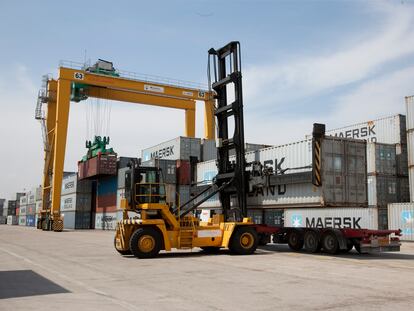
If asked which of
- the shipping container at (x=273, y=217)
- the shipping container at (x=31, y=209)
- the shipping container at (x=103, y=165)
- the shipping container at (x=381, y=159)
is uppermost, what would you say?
the shipping container at (x=103, y=165)

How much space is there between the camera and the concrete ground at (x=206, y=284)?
7.42 metres

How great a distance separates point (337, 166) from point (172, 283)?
913 centimetres

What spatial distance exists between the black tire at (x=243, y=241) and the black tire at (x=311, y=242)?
2266 mm

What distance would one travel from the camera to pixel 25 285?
30.7 feet

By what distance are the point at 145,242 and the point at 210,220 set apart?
11.1 feet

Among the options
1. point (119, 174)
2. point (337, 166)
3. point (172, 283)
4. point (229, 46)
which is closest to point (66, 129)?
point (119, 174)

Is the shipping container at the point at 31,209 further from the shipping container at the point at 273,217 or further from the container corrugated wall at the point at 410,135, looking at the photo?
the container corrugated wall at the point at 410,135

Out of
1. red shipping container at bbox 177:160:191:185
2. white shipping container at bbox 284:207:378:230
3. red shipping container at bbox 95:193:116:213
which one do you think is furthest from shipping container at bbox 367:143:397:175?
red shipping container at bbox 95:193:116:213

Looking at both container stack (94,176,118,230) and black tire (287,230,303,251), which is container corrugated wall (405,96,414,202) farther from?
container stack (94,176,118,230)

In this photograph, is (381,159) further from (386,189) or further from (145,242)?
(145,242)

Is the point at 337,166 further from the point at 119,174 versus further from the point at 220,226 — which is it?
the point at 119,174

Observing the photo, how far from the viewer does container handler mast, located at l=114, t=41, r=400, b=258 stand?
15906mm

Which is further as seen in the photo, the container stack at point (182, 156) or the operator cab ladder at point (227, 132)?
the container stack at point (182, 156)

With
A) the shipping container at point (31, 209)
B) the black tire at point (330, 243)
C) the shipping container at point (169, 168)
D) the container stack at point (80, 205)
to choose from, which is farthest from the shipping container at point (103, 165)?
the shipping container at point (31, 209)
